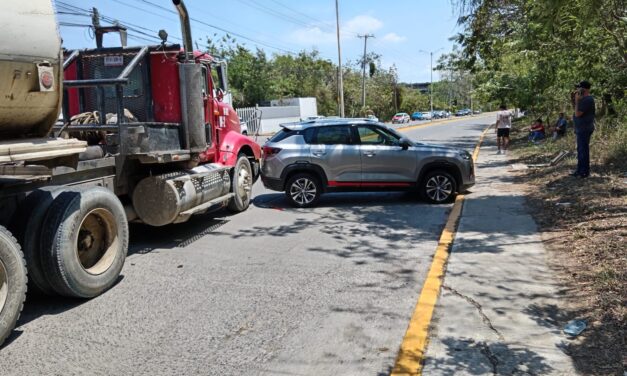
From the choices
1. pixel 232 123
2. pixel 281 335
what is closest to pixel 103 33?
pixel 232 123

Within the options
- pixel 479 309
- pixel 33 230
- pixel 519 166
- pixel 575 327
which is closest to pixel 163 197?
pixel 33 230

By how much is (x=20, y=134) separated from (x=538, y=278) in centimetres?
514

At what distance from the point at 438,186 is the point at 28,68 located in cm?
762

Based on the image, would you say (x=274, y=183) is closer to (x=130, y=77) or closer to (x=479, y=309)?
(x=130, y=77)

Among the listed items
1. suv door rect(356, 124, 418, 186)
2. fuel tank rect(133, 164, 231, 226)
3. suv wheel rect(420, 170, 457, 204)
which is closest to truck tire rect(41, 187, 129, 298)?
fuel tank rect(133, 164, 231, 226)

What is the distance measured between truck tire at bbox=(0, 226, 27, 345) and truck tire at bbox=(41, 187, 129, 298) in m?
0.55

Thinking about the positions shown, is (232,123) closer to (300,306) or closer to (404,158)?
(404,158)

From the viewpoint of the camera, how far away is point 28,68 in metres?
4.63

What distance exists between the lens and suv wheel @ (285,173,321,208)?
10547 millimetres

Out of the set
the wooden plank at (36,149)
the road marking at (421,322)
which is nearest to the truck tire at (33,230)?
the wooden plank at (36,149)

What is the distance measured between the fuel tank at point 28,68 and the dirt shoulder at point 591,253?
472 cm

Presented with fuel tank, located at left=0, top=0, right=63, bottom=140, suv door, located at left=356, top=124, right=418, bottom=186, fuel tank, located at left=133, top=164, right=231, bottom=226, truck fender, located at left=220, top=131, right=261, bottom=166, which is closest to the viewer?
fuel tank, located at left=0, top=0, right=63, bottom=140

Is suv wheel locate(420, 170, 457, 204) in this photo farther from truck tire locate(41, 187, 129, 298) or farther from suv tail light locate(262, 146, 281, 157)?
truck tire locate(41, 187, 129, 298)

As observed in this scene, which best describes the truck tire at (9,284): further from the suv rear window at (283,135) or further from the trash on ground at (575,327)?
the suv rear window at (283,135)
